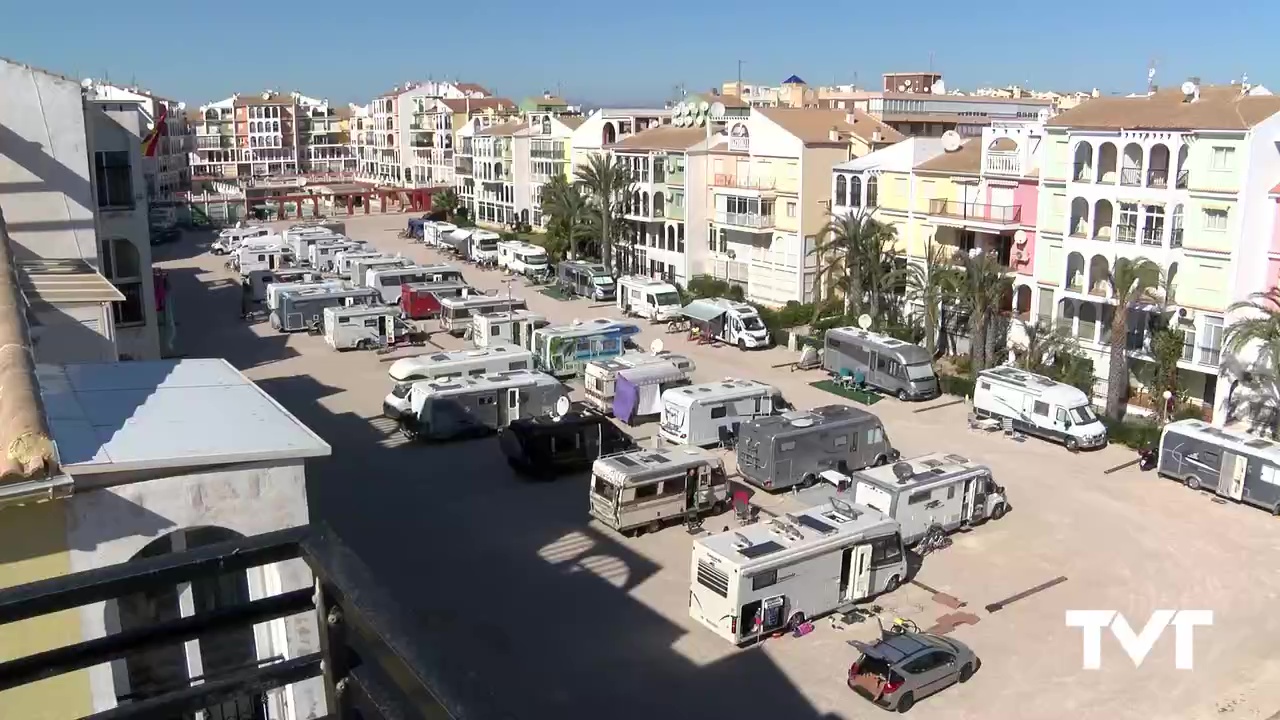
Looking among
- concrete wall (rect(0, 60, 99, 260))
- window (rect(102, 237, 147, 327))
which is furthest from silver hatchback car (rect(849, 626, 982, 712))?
window (rect(102, 237, 147, 327))

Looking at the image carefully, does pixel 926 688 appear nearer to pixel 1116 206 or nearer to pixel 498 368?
pixel 498 368

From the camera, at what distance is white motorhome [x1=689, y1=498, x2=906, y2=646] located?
16.2 meters

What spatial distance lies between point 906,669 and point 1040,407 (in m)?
14.4

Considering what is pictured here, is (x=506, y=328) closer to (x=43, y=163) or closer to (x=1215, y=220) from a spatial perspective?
(x=43, y=163)

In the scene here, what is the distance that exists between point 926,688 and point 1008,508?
8546 millimetres

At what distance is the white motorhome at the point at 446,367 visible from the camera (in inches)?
1123

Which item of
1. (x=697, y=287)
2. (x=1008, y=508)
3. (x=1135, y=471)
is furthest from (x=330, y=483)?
(x=697, y=287)

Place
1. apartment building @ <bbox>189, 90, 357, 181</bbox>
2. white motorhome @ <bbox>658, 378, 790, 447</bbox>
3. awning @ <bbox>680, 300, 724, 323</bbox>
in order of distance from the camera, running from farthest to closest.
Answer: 1. apartment building @ <bbox>189, 90, 357, 181</bbox>
2. awning @ <bbox>680, 300, 724, 323</bbox>
3. white motorhome @ <bbox>658, 378, 790, 447</bbox>

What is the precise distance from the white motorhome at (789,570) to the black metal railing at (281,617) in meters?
13.5

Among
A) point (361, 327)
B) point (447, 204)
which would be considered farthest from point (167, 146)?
point (361, 327)

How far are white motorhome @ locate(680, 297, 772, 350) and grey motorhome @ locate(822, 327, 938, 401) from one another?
14.6 ft

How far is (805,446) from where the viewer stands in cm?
2308

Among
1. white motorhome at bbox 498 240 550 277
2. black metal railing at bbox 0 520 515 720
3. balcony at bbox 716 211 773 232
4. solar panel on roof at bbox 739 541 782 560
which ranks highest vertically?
black metal railing at bbox 0 520 515 720

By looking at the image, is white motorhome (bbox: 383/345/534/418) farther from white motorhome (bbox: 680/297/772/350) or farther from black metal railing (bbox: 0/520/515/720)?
black metal railing (bbox: 0/520/515/720)
